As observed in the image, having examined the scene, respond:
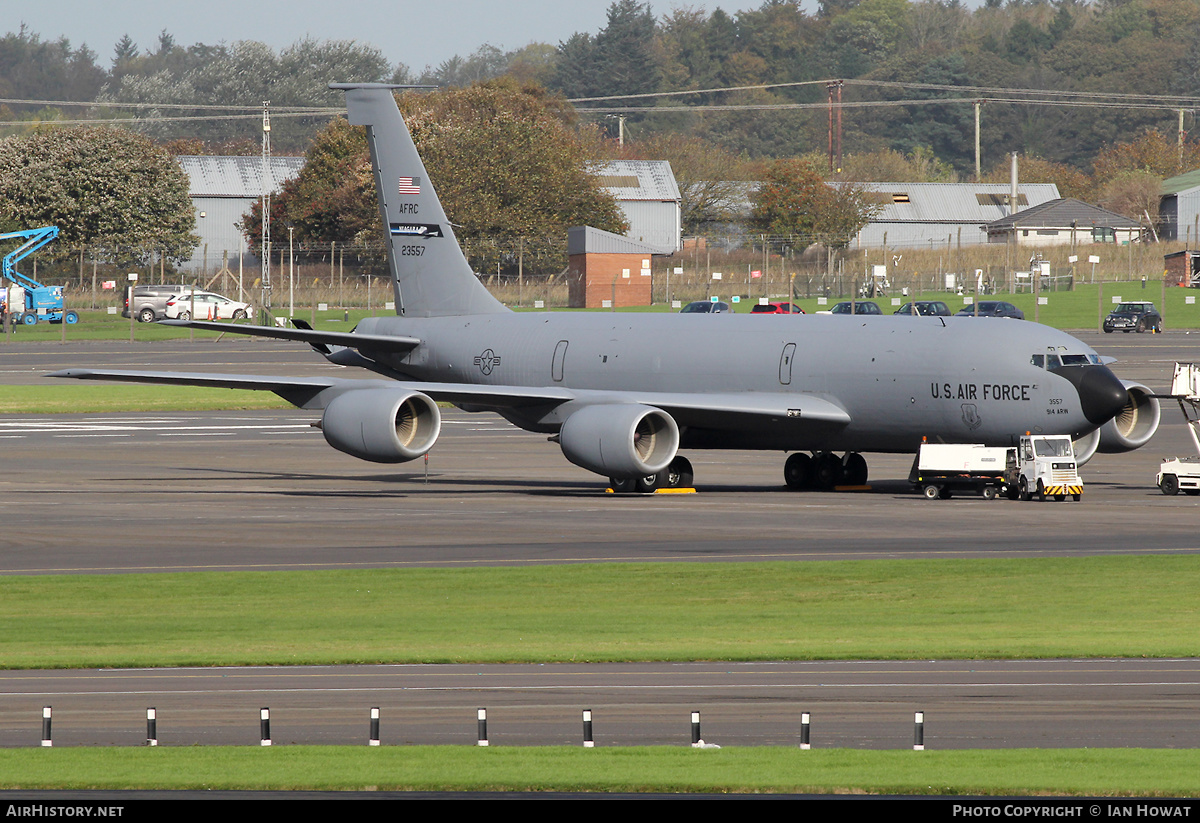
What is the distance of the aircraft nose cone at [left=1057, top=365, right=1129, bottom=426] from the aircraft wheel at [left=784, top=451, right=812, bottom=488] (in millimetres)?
7061

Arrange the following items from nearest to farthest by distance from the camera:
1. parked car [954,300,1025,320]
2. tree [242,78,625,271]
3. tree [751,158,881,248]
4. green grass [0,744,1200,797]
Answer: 1. green grass [0,744,1200,797]
2. parked car [954,300,1025,320]
3. tree [242,78,625,271]
4. tree [751,158,881,248]

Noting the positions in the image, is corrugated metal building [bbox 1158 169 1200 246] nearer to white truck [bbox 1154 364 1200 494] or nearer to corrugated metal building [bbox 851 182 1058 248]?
corrugated metal building [bbox 851 182 1058 248]

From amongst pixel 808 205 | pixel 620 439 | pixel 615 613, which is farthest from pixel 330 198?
pixel 615 613

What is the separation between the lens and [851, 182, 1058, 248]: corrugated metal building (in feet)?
575

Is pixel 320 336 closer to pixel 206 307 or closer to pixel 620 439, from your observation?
pixel 620 439

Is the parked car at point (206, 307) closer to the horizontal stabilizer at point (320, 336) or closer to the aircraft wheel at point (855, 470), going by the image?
the horizontal stabilizer at point (320, 336)

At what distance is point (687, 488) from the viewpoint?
138 feet

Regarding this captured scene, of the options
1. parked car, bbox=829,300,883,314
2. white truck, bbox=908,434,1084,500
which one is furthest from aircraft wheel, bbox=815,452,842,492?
parked car, bbox=829,300,883,314

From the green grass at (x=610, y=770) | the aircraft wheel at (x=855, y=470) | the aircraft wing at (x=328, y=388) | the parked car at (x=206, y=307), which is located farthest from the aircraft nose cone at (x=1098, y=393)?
the parked car at (x=206, y=307)

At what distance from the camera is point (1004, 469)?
1521 inches

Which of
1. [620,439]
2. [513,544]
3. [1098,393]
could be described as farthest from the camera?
[620,439]

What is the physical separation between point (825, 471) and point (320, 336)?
13110 mm

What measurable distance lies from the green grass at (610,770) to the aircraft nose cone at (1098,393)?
24.4m
